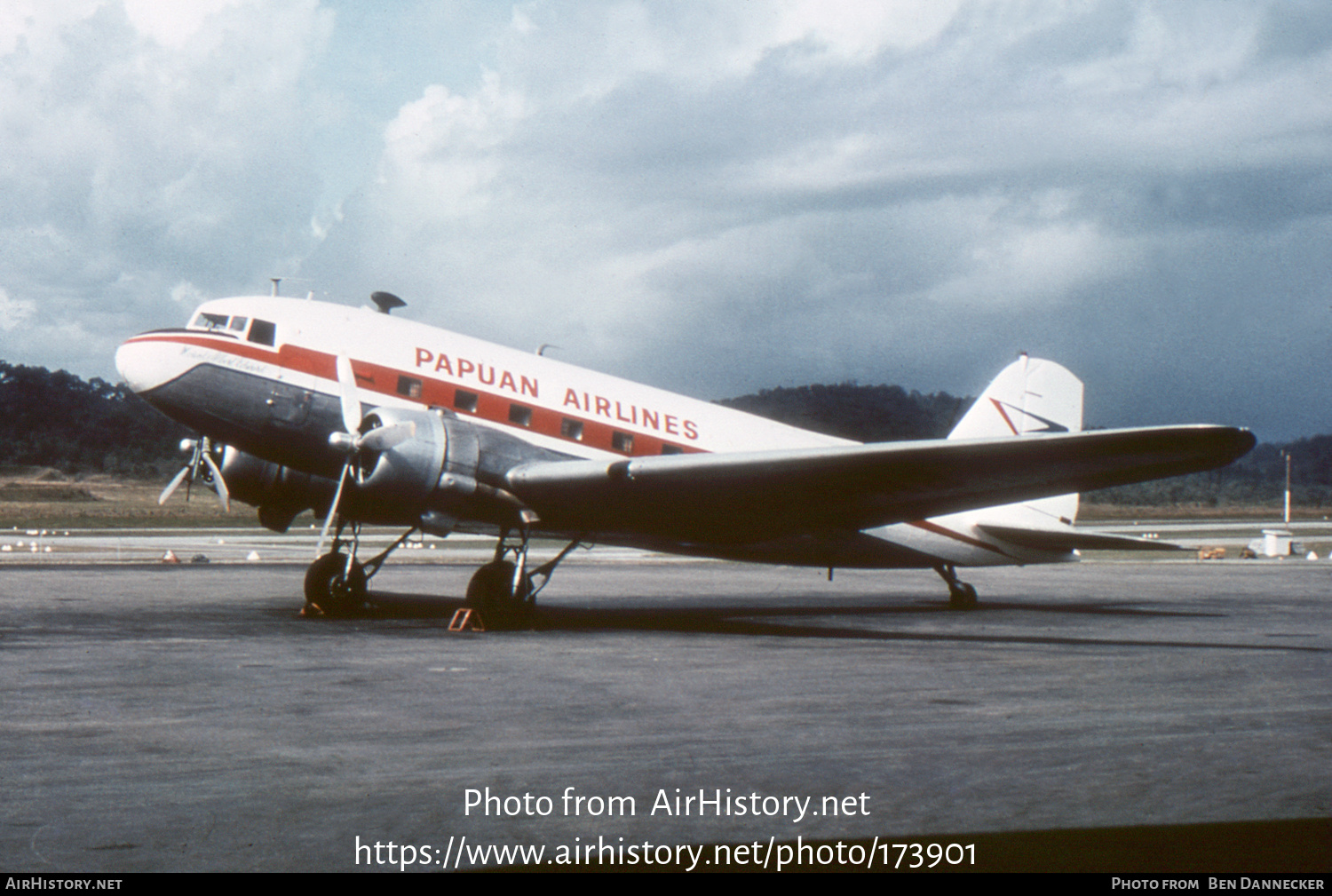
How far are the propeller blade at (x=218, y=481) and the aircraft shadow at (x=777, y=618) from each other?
285 centimetres

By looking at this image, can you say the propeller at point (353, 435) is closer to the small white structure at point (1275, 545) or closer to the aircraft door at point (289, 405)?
the aircraft door at point (289, 405)

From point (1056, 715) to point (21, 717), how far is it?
8050mm

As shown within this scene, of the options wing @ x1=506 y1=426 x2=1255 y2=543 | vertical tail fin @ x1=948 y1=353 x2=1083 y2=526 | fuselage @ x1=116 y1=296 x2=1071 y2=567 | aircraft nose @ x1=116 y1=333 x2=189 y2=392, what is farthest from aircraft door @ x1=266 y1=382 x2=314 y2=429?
vertical tail fin @ x1=948 y1=353 x2=1083 y2=526

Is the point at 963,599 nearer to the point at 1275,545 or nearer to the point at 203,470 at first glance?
the point at 203,470

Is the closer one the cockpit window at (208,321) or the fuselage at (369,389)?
the fuselage at (369,389)

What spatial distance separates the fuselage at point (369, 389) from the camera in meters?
15.0

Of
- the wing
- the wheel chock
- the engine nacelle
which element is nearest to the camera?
the wing

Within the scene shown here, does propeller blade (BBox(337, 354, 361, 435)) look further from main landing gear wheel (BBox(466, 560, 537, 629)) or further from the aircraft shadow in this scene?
the aircraft shadow

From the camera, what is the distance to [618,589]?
944 inches

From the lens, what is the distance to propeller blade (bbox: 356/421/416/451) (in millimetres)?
14070

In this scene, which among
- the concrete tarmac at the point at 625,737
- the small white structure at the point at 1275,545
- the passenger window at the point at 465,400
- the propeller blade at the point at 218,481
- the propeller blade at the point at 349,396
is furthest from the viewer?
the small white structure at the point at 1275,545

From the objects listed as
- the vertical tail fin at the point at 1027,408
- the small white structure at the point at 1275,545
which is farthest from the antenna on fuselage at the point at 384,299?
the small white structure at the point at 1275,545

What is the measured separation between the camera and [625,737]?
7.82 meters

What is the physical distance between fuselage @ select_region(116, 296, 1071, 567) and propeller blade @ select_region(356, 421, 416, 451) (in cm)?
108
